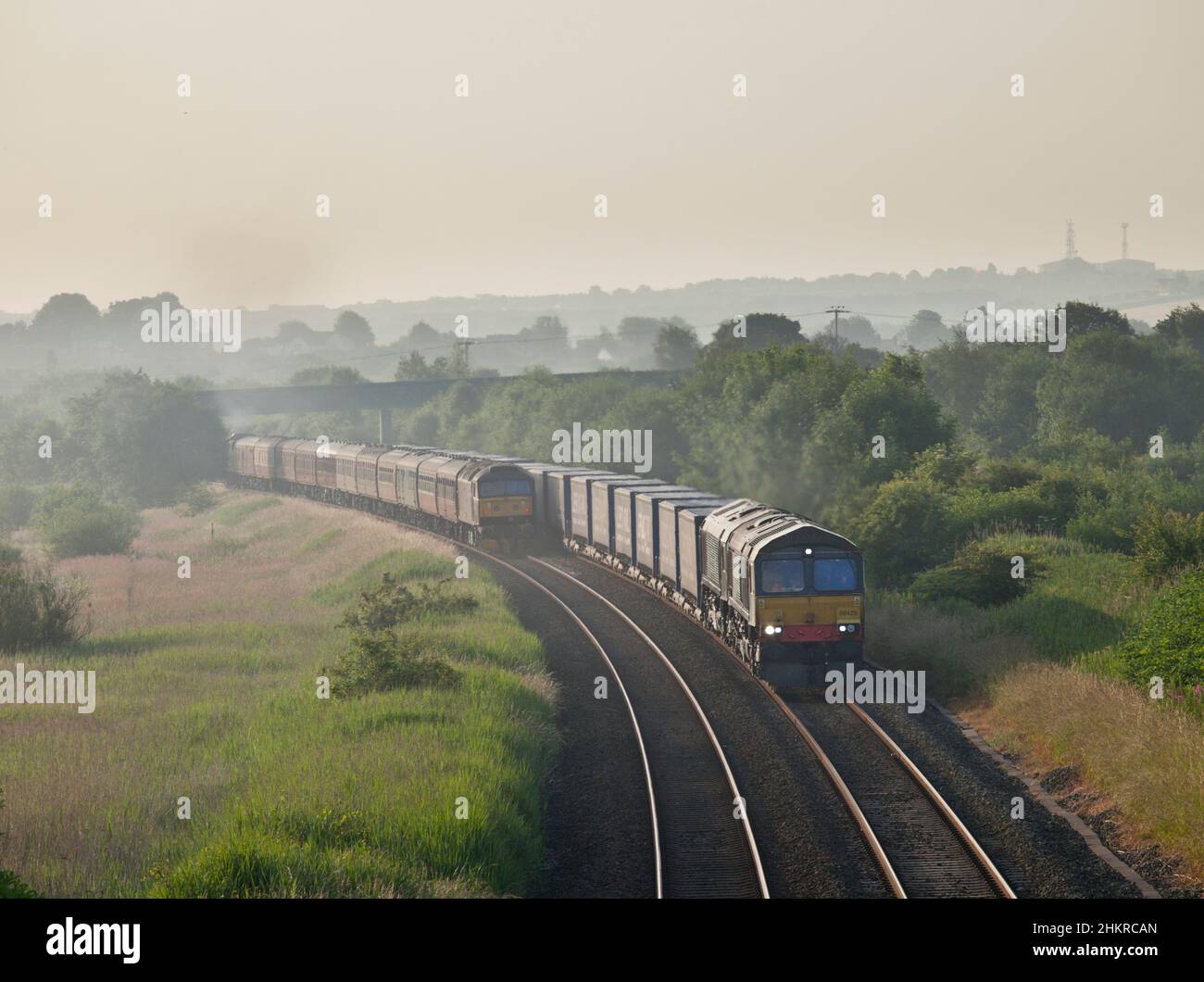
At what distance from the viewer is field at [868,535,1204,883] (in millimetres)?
16734

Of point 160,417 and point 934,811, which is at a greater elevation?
point 160,417

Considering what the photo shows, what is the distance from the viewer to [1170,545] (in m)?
30.4

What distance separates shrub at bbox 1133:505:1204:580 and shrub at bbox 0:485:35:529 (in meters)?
69.6

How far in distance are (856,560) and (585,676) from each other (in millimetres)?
6865

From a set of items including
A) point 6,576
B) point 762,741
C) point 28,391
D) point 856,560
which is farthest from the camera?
point 28,391

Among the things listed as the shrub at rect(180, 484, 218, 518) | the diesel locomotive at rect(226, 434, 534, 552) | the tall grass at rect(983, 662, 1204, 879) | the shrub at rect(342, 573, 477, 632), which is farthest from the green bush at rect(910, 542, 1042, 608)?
the shrub at rect(180, 484, 218, 518)

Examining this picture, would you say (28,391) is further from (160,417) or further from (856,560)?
(856,560)

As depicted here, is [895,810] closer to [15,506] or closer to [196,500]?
[196,500]

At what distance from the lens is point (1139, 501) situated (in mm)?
40969

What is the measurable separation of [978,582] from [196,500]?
62.2 m

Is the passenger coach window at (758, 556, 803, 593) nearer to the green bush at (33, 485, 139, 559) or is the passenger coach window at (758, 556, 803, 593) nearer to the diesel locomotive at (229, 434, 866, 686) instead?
the diesel locomotive at (229, 434, 866, 686)

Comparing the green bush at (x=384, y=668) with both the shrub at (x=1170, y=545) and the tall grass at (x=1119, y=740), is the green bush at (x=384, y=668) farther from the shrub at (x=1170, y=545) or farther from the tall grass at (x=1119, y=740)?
the shrub at (x=1170, y=545)

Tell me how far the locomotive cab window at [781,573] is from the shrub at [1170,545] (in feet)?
37.7

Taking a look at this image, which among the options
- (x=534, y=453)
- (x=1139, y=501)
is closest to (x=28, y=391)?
(x=534, y=453)
